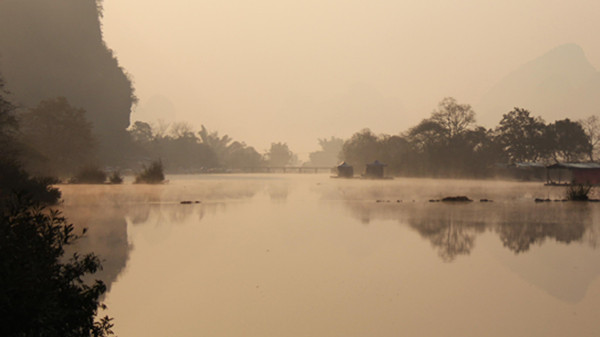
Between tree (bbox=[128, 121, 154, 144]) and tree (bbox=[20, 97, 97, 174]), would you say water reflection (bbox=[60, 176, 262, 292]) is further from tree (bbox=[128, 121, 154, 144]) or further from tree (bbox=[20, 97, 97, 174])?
tree (bbox=[128, 121, 154, 144])

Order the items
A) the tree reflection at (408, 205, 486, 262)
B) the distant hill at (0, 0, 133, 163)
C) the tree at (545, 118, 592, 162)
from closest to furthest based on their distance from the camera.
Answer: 1. the tree reflection at (408, 205, 486, 262)
2. the tree at (545, 118, 592, 162)
3. the distant hill at (0, 0, 133, 163)

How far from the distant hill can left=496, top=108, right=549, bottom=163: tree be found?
71497 millimetres

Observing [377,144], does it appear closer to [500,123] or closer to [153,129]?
[500,123]

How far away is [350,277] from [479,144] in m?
92.8

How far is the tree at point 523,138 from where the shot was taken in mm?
91312

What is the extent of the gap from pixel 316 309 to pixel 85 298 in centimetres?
386

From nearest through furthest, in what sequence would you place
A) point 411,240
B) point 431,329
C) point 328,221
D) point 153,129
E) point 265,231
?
1. point 431,329
2. point 411,240
3. point 265,231
4. point 328,221
5. point 153,129

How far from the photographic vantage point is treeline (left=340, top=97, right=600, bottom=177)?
9200 cm

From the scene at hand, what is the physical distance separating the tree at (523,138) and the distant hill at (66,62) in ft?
235

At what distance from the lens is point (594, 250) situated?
15281 millimetres

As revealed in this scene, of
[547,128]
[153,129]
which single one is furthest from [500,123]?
[153,129]

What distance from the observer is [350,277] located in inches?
457

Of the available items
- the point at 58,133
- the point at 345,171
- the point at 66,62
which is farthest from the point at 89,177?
the point at 66,62

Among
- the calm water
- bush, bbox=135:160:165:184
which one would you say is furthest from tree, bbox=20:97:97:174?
the calm water
